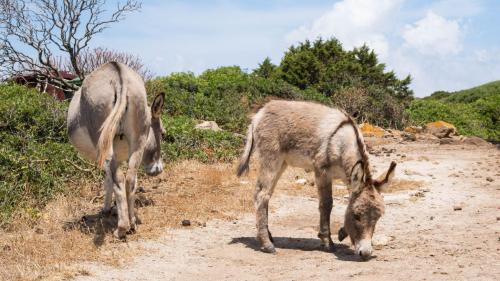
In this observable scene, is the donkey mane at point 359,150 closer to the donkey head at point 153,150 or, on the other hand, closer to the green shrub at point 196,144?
the donkey head at point 153,150

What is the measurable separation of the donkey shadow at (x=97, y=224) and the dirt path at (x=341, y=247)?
637mm

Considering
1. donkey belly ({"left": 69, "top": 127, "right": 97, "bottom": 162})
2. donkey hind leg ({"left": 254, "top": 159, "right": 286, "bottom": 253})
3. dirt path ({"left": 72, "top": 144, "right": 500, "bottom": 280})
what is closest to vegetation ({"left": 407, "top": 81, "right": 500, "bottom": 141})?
dirt path ({"left": 72, "top": 144, "right": 500, "bottom": 280})

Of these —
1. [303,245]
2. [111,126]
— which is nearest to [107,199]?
[111,126]

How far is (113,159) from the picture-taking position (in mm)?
6719

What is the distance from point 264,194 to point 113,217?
2.57 meters

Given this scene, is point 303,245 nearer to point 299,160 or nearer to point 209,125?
point 299,160

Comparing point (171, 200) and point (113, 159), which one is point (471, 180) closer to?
point (171, 200)

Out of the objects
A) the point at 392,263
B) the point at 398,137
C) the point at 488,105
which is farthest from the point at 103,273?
the point at 488,105

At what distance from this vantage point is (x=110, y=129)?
6.44m

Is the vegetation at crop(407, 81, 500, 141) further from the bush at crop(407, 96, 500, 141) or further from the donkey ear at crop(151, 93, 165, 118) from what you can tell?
the donkey ear at crop(151, 93, 165, 118)

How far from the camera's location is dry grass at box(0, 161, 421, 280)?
5.88 metres

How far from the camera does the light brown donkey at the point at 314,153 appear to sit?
6.23m

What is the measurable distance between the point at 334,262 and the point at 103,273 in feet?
8.01

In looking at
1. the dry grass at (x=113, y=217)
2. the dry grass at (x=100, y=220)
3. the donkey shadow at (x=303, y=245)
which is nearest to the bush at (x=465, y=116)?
the dry grass at (x=113, y=217)
